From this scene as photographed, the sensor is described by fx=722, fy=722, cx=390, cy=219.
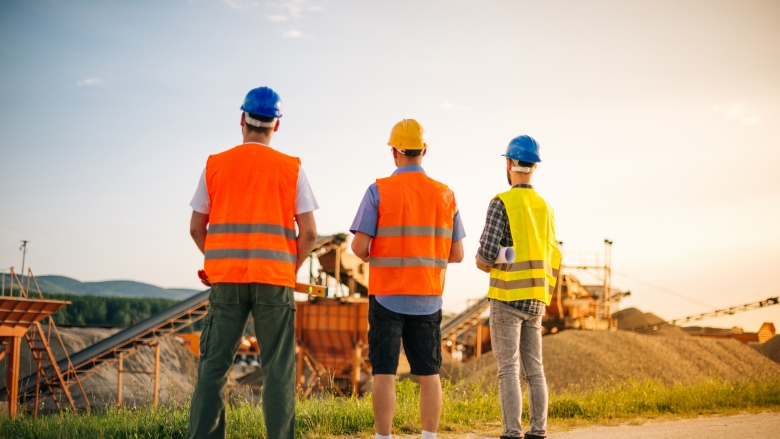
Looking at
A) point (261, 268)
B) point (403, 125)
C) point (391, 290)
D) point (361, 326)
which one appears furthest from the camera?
point (361, 326)

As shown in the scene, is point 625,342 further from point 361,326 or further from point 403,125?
point 403,125

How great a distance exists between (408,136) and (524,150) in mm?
1080

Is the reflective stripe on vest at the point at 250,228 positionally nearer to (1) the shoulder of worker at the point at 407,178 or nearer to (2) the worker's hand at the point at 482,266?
(1) the shoulder of worker at the point at 407,178

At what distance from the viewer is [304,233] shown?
4133 millimetres

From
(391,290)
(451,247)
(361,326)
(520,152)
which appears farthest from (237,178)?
(361,326)

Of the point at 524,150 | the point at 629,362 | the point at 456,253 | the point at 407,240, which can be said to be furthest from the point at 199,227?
the point at 629,362

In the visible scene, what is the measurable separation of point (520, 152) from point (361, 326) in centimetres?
1988

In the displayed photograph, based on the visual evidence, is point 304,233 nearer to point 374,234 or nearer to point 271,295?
point 271,295

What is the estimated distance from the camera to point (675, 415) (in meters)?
8.23

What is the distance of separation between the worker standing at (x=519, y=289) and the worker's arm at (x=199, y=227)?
2033mm

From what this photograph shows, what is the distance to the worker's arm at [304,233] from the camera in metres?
4.12

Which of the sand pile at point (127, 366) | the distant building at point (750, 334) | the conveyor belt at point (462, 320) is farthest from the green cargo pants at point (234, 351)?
the distant building at point (750, 334)

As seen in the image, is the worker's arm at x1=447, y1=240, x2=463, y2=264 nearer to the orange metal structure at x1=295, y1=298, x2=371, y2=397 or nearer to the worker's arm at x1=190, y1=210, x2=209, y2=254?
the worker's arm at x1=190, y1=210, x2=209, y2=254

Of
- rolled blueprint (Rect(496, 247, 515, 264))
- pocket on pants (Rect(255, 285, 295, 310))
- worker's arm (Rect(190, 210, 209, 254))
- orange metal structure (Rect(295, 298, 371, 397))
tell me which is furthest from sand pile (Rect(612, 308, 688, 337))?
worker's arm (Rect(190, 210, 209, 254))
